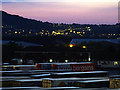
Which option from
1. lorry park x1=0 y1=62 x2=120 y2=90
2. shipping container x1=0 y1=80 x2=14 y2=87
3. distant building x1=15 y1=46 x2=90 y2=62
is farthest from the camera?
distant building x1=15 y1=46 x2=90 y2=62

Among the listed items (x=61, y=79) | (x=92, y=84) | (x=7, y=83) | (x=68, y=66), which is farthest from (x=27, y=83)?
(x=68, y=66)

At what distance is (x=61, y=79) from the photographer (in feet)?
67.1

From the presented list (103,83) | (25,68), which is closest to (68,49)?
(25,68)

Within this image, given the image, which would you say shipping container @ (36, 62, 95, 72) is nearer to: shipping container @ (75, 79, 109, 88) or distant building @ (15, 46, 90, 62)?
shipping container @ (75, 79, 109, 88)

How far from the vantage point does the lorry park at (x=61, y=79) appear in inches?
731

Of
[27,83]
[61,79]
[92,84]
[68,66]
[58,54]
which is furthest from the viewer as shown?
[58,54]

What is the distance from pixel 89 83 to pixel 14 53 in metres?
32.4

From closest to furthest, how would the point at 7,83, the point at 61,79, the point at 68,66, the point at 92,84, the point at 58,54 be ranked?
the point at 92,84 → the point at 7,83 → the point at 61,79 → the point at 68,66 → the point at 58,54

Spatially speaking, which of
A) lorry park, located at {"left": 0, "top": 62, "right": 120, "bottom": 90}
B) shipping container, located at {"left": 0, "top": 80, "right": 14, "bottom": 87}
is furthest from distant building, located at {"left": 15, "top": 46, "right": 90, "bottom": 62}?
shipping container, located at {"left": 0, "top": 80, "right": 14, "bottom": 87}

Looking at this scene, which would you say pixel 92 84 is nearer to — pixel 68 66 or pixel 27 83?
pixel 27 83

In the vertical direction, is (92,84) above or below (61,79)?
below

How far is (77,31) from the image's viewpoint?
8988cm

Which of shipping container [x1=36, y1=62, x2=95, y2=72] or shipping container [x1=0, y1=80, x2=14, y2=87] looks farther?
shipping container [x1=36, y1=62, x2=95, y2=72]

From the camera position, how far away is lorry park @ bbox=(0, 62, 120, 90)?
18562mm
